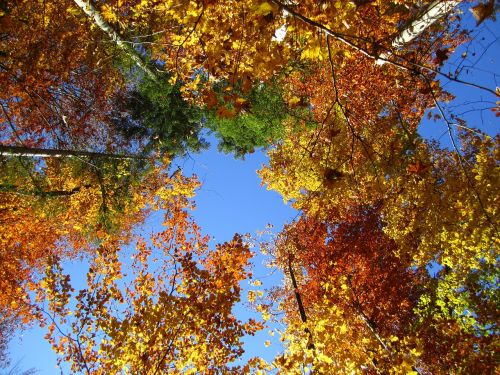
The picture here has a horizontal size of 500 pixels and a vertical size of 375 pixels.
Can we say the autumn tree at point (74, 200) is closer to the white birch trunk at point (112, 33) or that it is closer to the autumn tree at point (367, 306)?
the white birch trunk at point (112, 33)

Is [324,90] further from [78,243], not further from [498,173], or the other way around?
[78,243]

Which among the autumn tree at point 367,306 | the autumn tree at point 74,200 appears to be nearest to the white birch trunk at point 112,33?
the autumn tree at point 74,200

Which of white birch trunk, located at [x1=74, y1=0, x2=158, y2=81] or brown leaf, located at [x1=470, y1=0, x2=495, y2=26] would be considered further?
white birch trunk, located at [x1=74, y1=0, x2=158, y2=81]

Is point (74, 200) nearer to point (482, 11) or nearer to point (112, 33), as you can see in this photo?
point (112, 33)

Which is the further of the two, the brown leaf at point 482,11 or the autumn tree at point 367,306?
the autumn tree at point 367,306

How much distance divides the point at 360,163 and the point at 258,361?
7962mm

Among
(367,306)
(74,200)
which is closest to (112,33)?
(74,200)

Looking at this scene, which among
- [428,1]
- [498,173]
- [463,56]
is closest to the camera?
[463,56]

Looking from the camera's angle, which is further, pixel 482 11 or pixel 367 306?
pixel 367 306

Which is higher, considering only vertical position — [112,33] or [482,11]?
[112,33]

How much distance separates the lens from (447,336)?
11.4 meters

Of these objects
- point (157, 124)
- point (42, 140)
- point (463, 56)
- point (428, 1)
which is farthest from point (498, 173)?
point (42, 140)

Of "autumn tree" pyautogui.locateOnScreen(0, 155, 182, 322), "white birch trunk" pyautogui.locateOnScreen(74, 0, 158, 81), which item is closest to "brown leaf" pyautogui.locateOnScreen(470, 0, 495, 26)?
→ "white birch trunk" pyautogui.locateOnScreen(74, 0, 158, 81)

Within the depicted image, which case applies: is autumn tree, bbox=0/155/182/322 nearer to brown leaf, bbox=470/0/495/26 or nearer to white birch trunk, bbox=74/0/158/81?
white birch trunk, bbox=74/0/158/81
